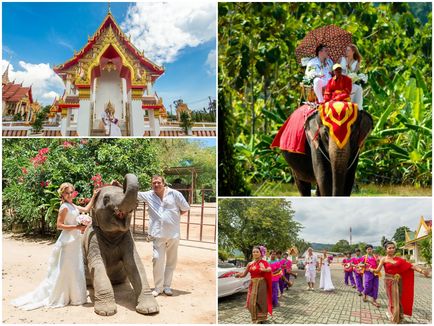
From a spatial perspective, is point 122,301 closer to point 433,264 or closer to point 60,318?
point 60,318

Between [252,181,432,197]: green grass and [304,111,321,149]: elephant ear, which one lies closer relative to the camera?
[304,111,321,149]: elephant ear

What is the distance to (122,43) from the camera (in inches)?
223

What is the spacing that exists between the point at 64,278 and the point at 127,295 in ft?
1.83

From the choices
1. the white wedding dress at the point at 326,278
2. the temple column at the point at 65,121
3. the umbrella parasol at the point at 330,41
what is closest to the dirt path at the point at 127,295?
the white wedding dress at the point at 326,278

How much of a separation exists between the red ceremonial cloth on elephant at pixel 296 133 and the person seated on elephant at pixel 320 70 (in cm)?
18

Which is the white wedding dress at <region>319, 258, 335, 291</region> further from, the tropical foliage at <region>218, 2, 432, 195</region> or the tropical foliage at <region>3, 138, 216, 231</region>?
the tropical foliage at <region>3, 138, 216, 231</region>

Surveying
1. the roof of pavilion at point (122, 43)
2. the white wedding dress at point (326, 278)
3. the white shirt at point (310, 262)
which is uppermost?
the roof of pavilion at point (122, 43)

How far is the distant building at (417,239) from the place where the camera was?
412cm

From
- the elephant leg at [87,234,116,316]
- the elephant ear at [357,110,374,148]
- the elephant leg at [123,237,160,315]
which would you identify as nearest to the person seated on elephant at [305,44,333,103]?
the elephant ear at [357,110,374,148]

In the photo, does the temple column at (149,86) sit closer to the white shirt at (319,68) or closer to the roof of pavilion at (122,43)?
the roof of pavilion at (122,43)

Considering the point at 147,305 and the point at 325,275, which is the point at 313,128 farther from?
the point at 147,305

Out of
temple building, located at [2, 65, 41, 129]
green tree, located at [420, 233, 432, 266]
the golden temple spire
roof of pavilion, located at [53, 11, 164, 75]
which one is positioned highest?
roof of pavilion, located at [53, 11, 164, 75]

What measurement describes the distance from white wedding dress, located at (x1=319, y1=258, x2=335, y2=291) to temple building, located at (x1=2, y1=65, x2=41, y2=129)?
3.70 metres

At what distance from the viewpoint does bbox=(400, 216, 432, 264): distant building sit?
4121mm
